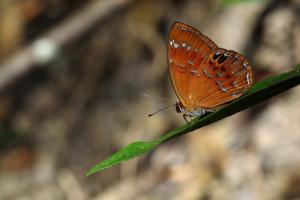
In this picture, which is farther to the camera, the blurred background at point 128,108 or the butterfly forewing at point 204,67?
the blurred background at point 128,108

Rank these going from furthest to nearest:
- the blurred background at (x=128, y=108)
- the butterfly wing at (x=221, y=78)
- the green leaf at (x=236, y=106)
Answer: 1. the blurred background at (x=128, y=108)
2. the butterfly wing at (x=221, y=78)
3. the green leaf at (x=236, y=106)

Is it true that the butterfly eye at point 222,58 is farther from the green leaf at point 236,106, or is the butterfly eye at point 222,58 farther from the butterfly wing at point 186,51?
the green leaf at point 236,106

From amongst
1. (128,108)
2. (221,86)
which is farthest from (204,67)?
(128,108)

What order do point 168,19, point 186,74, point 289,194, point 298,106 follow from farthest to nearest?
point 168,19 < point 298,106 < point 289,194 < point 186,74

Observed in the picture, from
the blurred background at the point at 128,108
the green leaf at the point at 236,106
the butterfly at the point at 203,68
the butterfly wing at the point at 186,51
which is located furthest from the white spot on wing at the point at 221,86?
the blurred background at the point at 128,108

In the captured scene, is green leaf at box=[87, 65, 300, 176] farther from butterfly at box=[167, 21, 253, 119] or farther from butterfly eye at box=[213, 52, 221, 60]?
butterfly eye at box=[213, 52, 221, 60]

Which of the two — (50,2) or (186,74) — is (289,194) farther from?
(50,2)

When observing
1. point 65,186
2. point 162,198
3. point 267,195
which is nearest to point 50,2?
point 65,186

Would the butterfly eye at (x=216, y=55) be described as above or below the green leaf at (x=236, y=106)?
above
